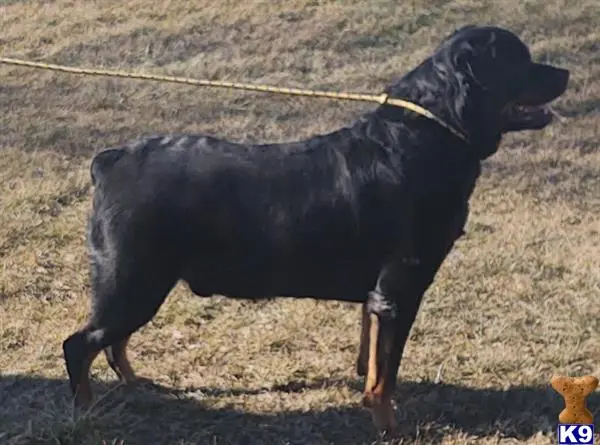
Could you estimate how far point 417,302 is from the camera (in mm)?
4344

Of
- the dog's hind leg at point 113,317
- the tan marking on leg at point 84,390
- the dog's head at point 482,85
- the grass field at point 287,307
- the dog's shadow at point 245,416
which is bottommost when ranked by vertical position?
the grass field at point 287,307

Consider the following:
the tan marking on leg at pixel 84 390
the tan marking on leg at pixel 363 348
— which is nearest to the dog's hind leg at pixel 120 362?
the tan marking on leg at pixel 84 390

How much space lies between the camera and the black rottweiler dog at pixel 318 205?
13.6 ft

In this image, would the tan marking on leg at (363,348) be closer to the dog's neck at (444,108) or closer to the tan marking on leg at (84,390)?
the dog's neck at (444,108)

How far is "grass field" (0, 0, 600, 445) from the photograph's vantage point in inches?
178

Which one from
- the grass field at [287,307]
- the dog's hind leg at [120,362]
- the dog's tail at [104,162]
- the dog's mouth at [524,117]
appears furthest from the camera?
the dog's hind leg at [120,362]

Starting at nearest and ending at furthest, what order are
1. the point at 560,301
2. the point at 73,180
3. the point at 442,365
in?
the point at 442,365 < the point at 560,301 < the point at 73,180

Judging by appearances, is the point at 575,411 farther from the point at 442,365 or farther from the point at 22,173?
the point at 22,173

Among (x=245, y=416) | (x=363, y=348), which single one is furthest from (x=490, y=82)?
(x=245, y=416)

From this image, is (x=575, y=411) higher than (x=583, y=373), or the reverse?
(x=575, y=411)

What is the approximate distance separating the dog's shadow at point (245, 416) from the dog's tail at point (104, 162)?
1.01 meters

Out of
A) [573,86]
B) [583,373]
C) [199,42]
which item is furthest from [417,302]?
[199,42]

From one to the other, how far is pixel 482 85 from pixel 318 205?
0.86 metres

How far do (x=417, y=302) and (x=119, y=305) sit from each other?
50.4 inches
